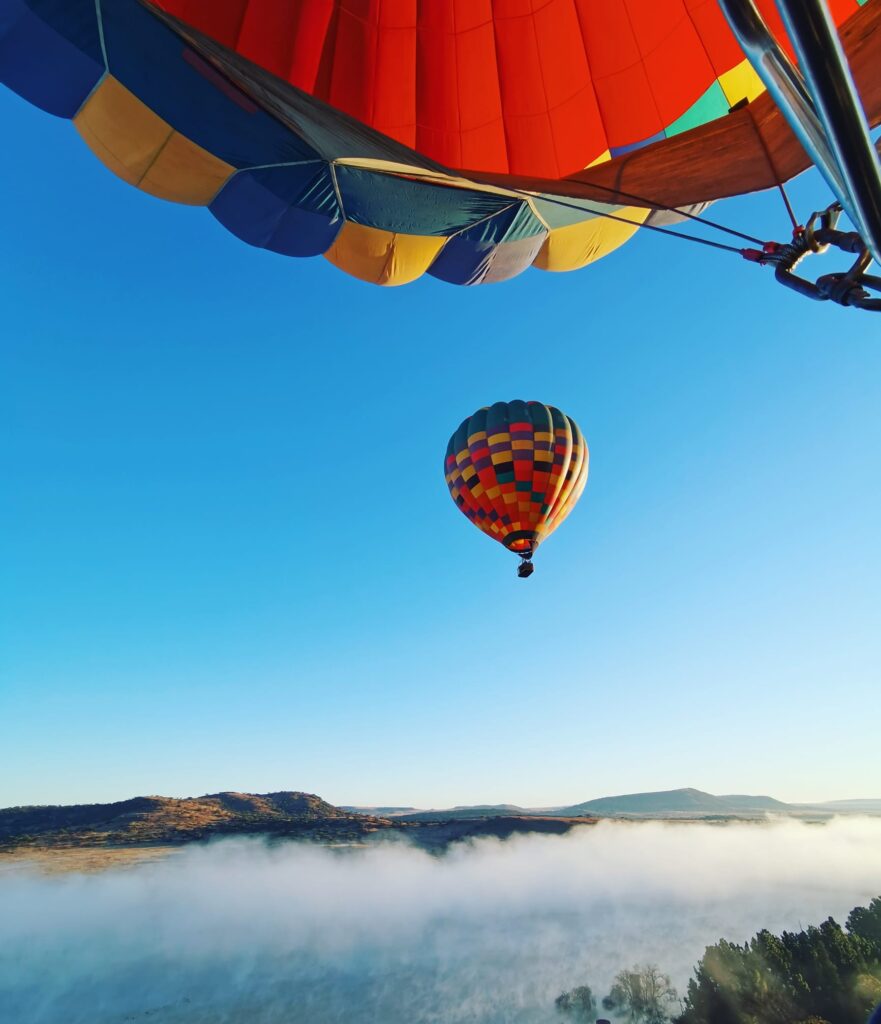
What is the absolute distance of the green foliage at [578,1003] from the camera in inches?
3265

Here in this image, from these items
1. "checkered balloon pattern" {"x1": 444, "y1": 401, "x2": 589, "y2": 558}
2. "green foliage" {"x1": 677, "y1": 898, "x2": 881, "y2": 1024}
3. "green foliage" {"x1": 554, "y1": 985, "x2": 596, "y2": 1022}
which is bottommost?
"green foliage" {"x1": 554, "y1": 985, "x2": 596, "y2": 1022}

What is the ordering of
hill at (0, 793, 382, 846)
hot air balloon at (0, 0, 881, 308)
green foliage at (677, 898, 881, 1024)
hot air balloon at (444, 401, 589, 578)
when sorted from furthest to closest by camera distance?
hill at (0, 793, 382, 846) → green foliage at (677, 898, 881, 1024) → hot air balloon at (444, 401, 589, 578) → hot air balloon at (0, 0, 881, 308)

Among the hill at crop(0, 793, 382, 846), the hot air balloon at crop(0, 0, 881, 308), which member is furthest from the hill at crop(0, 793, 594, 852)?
the hot air balloon at crop(0, 0, 881, 308)

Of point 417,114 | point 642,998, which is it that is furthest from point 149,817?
point 417,114

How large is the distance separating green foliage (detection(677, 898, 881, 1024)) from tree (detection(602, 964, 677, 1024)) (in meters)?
25.9

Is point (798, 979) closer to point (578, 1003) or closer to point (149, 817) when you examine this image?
point (578, 1003)

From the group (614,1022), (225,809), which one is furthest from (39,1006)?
(614,1022)

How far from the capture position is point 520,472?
1380 cm

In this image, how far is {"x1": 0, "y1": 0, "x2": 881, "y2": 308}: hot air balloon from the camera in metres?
2.39

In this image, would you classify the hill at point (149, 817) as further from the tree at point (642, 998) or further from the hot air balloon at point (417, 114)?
the hot air balloon at point (417, 114)

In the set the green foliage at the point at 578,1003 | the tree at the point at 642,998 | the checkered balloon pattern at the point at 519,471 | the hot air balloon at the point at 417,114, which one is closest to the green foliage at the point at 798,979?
the tree at the point at 642,998

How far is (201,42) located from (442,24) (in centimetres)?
341

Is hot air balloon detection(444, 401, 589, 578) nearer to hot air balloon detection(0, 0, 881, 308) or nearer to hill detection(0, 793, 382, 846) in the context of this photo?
hot air balloon detection(0, 0, 881, 308)

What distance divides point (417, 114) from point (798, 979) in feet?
228
